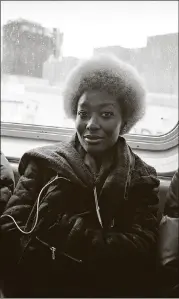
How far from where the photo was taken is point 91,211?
5.03 ft

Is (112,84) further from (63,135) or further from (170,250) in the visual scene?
(170,250)

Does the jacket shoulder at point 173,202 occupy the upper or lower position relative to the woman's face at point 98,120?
lower

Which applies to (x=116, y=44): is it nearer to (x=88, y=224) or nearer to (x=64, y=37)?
A: (x=64, y=37)

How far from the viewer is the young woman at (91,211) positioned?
1514mm

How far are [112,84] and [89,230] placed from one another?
0.64 m

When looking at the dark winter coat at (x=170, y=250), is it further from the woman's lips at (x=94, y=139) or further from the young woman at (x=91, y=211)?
the woman's lips at (x=94, y=139)

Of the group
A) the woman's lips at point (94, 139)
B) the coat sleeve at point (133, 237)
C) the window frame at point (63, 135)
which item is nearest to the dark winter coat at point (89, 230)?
the coat sleeve at point (133, 237)

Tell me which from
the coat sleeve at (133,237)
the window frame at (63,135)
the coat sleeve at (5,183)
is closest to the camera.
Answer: the coat sleeve at (133,237)

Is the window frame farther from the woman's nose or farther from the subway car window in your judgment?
the woman's nose

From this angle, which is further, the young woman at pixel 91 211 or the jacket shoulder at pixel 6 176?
the jacket shoulder at pixel 6 176

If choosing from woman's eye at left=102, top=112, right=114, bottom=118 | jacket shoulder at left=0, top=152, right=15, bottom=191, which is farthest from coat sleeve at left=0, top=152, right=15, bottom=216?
woman's eye at left=102, top=112, right=114, bottom=118

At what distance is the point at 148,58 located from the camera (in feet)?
6.11

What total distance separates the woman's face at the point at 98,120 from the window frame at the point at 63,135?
0.38m

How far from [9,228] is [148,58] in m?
1.10
